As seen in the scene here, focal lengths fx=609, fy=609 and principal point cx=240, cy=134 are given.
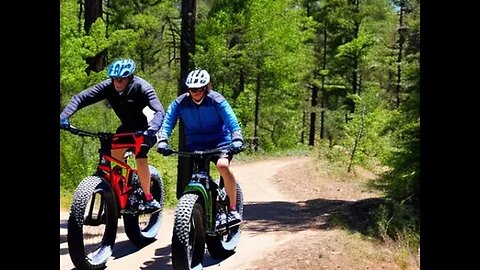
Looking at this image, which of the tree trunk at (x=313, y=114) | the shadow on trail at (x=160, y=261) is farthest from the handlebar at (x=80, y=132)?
the tree trunk at (x=313, y=114)

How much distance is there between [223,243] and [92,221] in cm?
120

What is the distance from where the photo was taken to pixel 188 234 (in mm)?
4484

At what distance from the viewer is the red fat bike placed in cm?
443

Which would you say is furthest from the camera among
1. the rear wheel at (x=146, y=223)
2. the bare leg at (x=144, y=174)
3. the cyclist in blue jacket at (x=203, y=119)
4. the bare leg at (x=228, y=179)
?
the rear wheel at (x=146, y=223)

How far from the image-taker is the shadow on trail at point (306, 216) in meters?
6.86

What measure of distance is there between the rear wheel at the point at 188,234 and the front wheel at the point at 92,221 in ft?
1.96

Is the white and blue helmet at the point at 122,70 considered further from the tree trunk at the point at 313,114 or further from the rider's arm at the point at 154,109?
the tree trunk at the point at 313,114

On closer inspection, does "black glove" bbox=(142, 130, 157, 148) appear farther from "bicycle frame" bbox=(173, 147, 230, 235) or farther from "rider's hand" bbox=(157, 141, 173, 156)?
"bicycle frame" bbox=(173, 147, 230, 235)

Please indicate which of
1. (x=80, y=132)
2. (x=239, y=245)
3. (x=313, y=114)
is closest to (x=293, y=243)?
(x=239, y=245)

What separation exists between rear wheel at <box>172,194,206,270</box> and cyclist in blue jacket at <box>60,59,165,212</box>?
0.56 meters

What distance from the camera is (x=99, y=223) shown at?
15.5 ft
